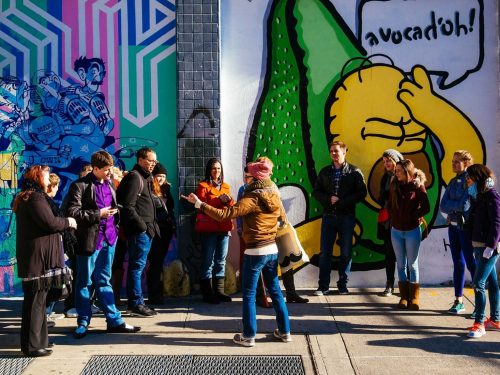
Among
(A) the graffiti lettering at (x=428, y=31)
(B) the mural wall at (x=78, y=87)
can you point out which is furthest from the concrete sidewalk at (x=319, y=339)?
(A) the graffiti lettering at (x=428, y=31)

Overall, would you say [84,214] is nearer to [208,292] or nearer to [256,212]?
[256,212]

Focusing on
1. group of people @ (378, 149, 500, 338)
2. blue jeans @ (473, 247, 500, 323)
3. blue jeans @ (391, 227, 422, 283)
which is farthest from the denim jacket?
blue jeans @ (473, 247, 500, 323)

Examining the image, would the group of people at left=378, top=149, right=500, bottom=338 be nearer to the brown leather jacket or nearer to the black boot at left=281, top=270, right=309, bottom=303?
the black boot at left=281, top=270, right=309, bottom=303

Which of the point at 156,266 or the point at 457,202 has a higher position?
the point at 457,202

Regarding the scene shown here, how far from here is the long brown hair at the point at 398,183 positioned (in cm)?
762

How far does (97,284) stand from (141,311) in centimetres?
92

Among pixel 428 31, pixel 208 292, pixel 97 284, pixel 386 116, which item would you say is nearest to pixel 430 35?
pixel 428 31

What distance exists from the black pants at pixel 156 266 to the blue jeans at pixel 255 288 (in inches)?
81.2

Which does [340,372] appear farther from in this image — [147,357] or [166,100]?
[166,100]

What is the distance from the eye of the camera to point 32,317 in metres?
6.01

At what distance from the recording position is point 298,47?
8969mm

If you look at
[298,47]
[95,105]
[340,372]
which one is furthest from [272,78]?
[340,372]

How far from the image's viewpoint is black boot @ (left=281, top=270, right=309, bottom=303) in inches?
316

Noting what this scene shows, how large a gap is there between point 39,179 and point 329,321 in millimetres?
3545
